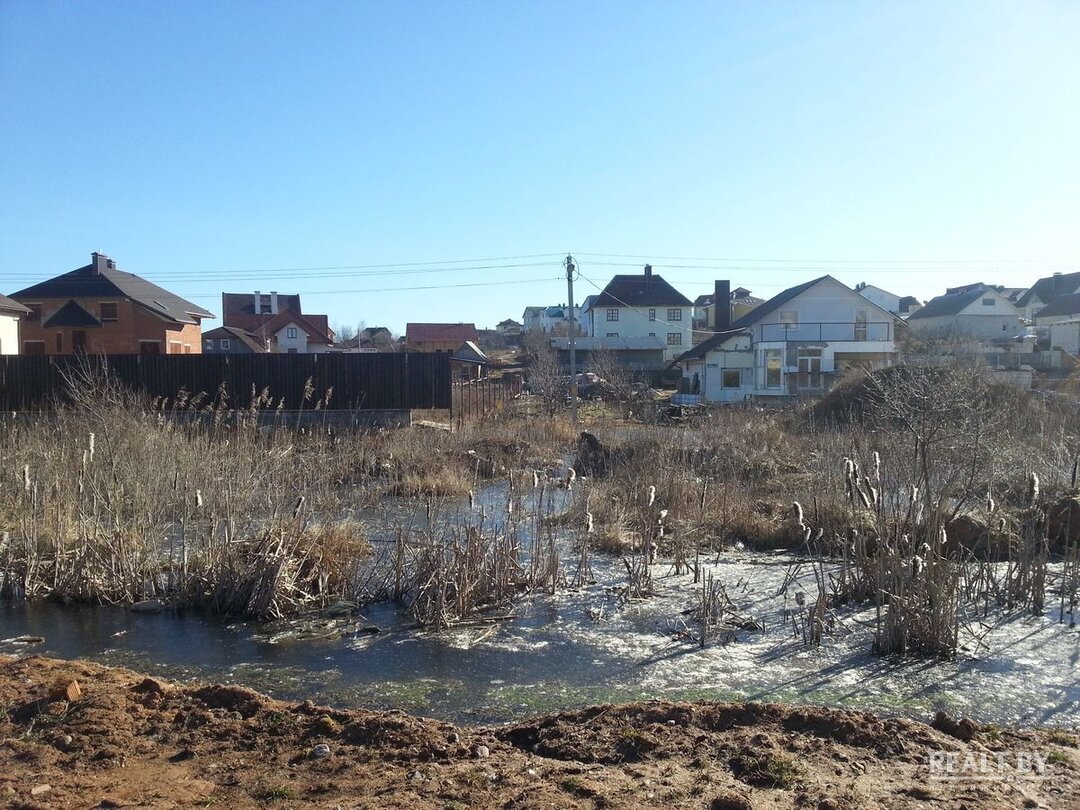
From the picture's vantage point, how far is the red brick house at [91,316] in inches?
1682

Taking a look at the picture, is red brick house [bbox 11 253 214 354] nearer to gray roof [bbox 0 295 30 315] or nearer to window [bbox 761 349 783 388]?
gray roof [bbox 0 295 30 315]

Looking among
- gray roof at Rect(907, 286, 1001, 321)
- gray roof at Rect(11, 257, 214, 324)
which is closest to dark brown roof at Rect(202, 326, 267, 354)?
gray roof at Rect(11, 257, 214, 324)

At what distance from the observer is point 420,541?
356 inches

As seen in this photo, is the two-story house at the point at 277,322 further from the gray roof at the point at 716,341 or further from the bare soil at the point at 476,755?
the bare soil at the point at 476,755

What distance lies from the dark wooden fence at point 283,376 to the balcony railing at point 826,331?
23.6 metres

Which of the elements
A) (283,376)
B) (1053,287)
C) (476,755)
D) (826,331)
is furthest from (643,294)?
(476,755)

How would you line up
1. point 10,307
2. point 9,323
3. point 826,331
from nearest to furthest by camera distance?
point 10,307 → point 9,323 → point 826,331

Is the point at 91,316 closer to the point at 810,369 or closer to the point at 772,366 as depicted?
the point at 772,366

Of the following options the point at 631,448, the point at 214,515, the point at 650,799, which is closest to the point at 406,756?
the point at 650,799

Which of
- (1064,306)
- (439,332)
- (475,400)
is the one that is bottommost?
(475,400)

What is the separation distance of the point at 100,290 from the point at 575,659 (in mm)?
43472

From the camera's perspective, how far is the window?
145ft

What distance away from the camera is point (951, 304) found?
7438 centimetres

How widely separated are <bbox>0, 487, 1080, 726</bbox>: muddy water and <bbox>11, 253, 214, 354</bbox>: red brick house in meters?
38.7
